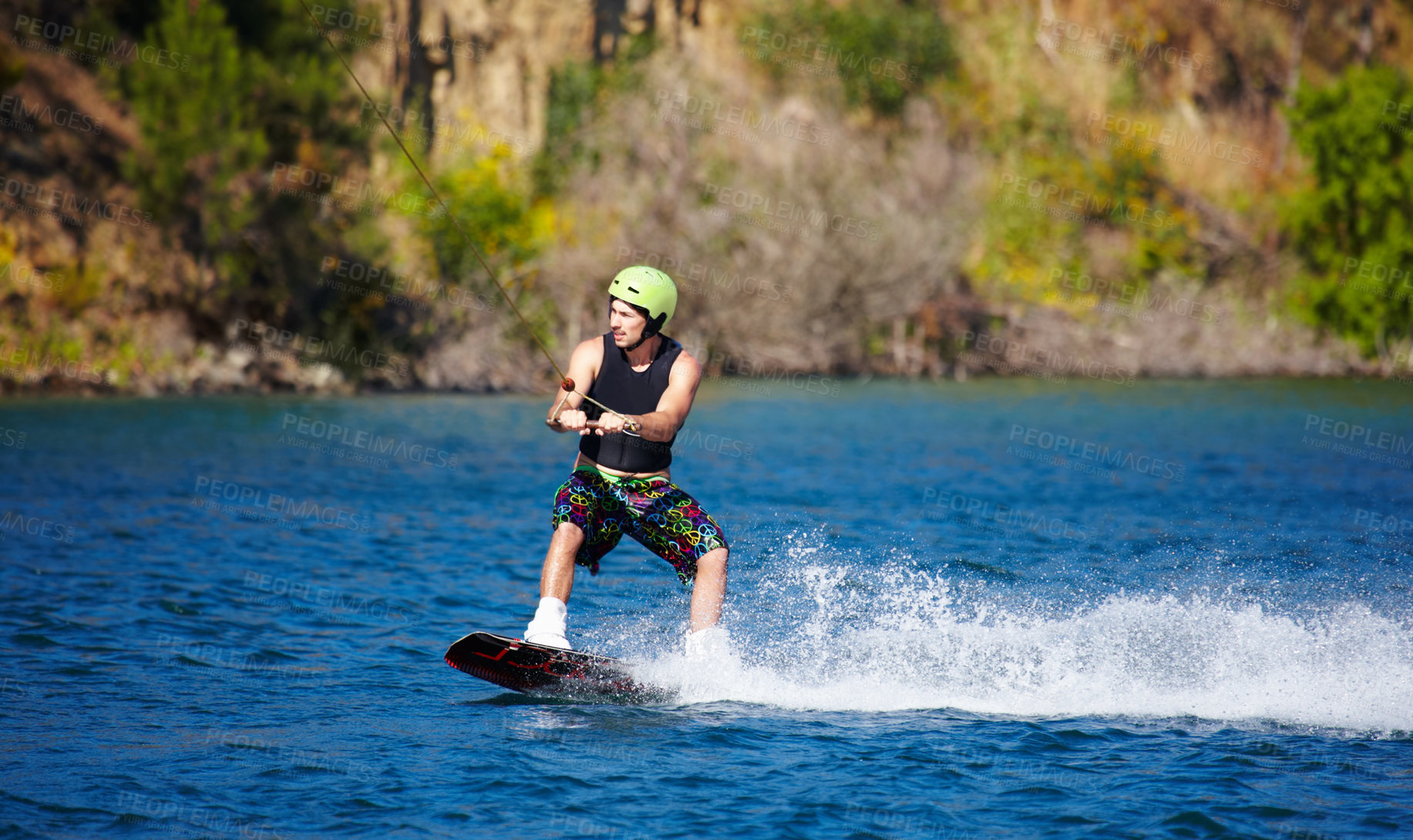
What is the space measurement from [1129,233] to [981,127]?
722 centimetres

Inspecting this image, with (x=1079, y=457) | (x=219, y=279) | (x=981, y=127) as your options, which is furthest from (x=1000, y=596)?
(x=981, y=127)

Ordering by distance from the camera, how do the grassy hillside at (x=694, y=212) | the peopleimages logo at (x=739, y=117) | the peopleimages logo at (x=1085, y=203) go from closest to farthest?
1. the grassy hillside at (x=694, y=212)
2. the peopleimages logo at (x=739, y=117)
3. the peopleimages logo at (x=1085, y=203)

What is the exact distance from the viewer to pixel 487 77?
4494 cm

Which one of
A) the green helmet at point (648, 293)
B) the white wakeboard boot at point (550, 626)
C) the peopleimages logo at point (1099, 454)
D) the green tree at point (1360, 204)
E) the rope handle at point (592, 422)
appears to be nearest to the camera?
the rope handle at point (592, 422)

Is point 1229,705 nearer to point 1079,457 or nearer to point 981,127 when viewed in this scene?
point 1079,457

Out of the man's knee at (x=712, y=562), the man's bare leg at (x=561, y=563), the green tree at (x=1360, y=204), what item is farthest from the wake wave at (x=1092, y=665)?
the green tree at (x=1360, y=204)

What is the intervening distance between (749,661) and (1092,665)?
193 centimetres

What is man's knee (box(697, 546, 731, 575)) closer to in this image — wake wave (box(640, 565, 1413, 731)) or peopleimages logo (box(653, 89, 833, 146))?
wake wave (box(640, 565, 1413, 731))

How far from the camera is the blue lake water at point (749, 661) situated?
18.1 ft

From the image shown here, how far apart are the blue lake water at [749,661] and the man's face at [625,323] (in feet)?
5.73

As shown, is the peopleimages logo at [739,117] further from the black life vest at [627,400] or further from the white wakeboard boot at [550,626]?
the white wakeboard boot at [550,626]

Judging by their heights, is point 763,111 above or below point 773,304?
above

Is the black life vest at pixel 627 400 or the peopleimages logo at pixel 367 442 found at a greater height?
the black life vest at pixel 627 400

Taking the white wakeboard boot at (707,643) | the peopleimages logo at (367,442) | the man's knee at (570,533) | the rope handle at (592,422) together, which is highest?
the rope handle at (592,422)
